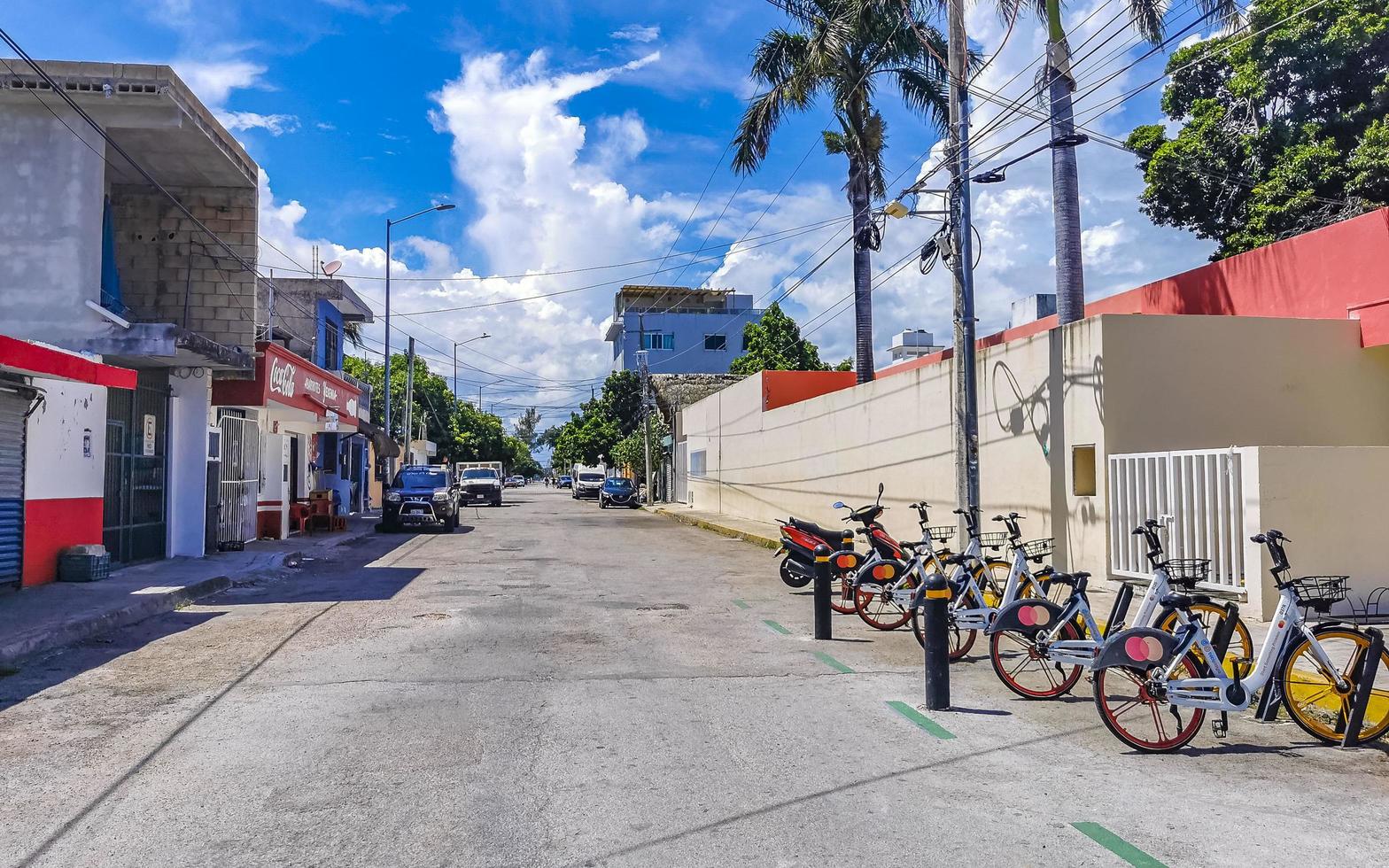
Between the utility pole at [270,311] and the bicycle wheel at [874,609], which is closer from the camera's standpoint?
the bicycle wheel at [874,609]

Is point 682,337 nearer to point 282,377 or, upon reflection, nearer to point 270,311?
point 270,311

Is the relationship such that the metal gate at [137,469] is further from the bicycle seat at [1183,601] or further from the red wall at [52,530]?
the bicycle seat at [1183,601]

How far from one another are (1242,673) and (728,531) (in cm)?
2080

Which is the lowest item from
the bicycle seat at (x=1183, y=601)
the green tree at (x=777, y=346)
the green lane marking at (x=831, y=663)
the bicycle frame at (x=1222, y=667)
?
the green lane marking at (x=831, y=663)

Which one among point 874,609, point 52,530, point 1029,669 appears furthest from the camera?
point 52,530

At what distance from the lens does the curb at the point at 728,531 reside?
22.7 metres

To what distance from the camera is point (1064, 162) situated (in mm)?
16406

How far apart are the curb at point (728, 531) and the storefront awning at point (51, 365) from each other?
999 centimetres

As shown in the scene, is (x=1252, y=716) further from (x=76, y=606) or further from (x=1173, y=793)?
(x=76, y=606)

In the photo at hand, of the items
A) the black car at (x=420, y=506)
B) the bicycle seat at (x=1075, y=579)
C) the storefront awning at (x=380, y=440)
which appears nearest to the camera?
the bicycle seat at (x=1075, y=579)

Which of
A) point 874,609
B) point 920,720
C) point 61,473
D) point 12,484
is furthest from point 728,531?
point 920,720

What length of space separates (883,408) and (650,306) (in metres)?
63.0

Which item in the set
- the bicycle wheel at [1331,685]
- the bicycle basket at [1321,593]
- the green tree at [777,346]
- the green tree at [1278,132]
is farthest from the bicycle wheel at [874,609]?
the green tree at [777,346]

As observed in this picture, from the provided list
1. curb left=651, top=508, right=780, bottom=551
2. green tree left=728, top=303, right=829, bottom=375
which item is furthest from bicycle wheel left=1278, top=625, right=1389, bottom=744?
green tree left=728, top=303, right=829, bottom=375
